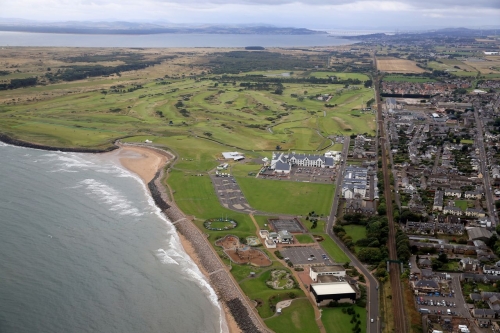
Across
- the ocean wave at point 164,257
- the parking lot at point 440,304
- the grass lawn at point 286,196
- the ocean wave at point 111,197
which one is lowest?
the parking lot at point 440,304

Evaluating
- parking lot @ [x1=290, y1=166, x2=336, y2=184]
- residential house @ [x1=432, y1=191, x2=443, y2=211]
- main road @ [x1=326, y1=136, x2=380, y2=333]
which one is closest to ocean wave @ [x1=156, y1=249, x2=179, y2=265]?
main road @ [x1=326, y1=136, x2=380, y2=333]

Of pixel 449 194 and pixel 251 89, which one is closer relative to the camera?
pixel 449 194

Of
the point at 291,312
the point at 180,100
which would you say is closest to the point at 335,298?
the point at 291,312

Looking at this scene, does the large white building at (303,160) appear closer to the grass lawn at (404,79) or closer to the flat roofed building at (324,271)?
the flat roofed building at (324,271)

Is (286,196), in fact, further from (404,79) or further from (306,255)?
(404,79)

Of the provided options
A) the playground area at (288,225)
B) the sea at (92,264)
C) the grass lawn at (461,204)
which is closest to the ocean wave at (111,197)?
the sea at (92,264)

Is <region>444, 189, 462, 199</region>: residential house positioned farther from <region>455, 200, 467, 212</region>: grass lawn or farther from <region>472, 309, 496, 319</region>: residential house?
<region>472, 309, 496, 319</region>: residential house

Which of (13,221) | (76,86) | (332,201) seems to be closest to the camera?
(13,221)

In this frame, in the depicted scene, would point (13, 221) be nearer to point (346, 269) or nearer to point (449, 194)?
point (346, 269)
